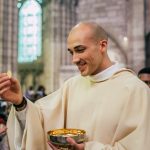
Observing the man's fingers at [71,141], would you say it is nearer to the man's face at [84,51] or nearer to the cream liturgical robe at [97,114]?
the cream liturgical robe at [97,114]

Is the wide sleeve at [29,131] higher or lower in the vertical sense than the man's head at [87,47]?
lower

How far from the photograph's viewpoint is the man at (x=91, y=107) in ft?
7.06

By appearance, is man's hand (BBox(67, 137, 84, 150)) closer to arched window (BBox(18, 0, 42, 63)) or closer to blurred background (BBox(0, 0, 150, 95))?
blurred background (BBox(0, 0, 150, 95))

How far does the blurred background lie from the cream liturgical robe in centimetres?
742

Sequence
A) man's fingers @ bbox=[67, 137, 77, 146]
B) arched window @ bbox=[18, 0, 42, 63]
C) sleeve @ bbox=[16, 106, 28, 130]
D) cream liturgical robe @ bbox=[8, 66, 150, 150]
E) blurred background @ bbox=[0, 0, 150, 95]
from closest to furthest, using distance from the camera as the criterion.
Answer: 1. man's fingers @ bbox=[67, 137, 77, 146]
2. cream liturgical robe @ bbox=[8, 66, 150, 150]
3. sleeve @ bbox=[16, 106, 28, 130]
4. blurred background @ bbox=[0, 0, 150, 95]
5. arched window @ bbox=[18, 0, 42, 63]

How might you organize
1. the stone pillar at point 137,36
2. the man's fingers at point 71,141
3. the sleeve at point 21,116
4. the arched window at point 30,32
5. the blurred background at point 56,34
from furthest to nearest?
the arched window at point 30,32
the blurred background at point 56,34
the stone pillar at point 137,36
the sleeve at point 21,116
the man's fingers at point 71,141

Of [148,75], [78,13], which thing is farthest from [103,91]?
[78,13]

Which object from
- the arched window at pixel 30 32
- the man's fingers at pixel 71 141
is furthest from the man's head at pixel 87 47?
the arched window at pixel 30 32

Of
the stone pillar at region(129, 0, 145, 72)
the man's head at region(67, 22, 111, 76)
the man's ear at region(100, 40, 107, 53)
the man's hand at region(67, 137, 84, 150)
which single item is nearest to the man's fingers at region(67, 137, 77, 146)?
the man's hand at region(67, 137, 84, 150)

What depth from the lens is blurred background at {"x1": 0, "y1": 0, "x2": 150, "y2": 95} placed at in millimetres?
12305

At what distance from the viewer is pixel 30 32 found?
1966 cm

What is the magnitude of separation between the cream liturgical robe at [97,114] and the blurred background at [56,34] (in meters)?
7.42

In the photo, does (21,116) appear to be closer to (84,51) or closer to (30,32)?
(84,51)

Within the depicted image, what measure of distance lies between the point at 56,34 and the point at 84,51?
15.4m
